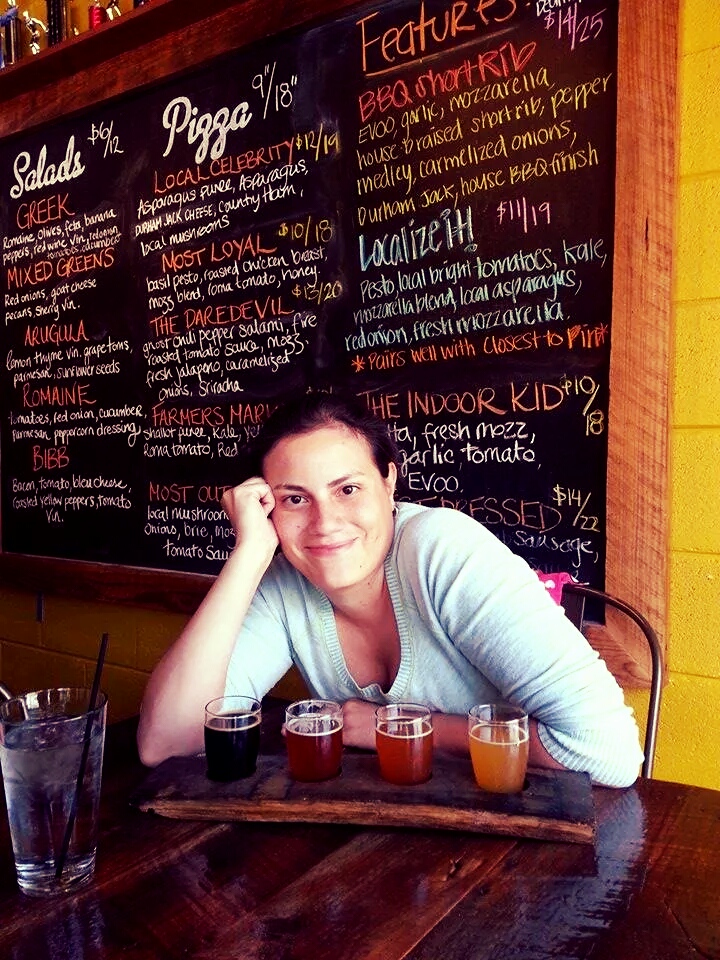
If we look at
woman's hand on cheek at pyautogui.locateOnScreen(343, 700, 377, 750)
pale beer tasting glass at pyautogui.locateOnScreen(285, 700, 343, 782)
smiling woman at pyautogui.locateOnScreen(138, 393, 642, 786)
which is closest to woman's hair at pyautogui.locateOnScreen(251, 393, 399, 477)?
smiling woman at pyautogui.locateOnScreen(138, 393, 642, 786)

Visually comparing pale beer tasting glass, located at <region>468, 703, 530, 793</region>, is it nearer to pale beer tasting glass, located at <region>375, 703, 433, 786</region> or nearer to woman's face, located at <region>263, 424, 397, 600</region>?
pale beer tasting glass, located at <region>375, 703, 433, 786</region>

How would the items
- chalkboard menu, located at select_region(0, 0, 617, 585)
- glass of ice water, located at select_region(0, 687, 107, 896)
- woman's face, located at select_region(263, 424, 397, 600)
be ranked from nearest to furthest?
glass of ice water, located at select_region(0, 687, 107, 896) → woman's face, located at select_region(263, 424, 397, 600) → chalkboard menu, located at select_region(0, 0, 617, 585)

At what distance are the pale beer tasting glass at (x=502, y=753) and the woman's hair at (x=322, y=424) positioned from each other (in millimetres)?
702

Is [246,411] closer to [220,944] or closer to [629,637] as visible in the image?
[629,637]

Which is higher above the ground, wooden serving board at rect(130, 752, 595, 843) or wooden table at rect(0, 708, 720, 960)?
wooden serving board at rect(130, 752, 595, 843)

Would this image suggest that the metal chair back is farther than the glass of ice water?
Yes

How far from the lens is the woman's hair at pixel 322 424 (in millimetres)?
1620

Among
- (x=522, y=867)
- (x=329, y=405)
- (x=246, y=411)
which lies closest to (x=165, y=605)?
(x=246, y=411)

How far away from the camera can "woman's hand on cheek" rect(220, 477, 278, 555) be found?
1604 mm

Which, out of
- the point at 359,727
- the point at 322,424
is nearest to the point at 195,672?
the point at 359,727

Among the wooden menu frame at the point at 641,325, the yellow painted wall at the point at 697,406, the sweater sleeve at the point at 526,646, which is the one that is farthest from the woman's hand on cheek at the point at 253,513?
the yellow painted wall at the point at 697,406

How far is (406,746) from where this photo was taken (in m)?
1.14

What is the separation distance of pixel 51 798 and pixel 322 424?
0.90 m

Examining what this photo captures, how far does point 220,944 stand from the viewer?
790mm
